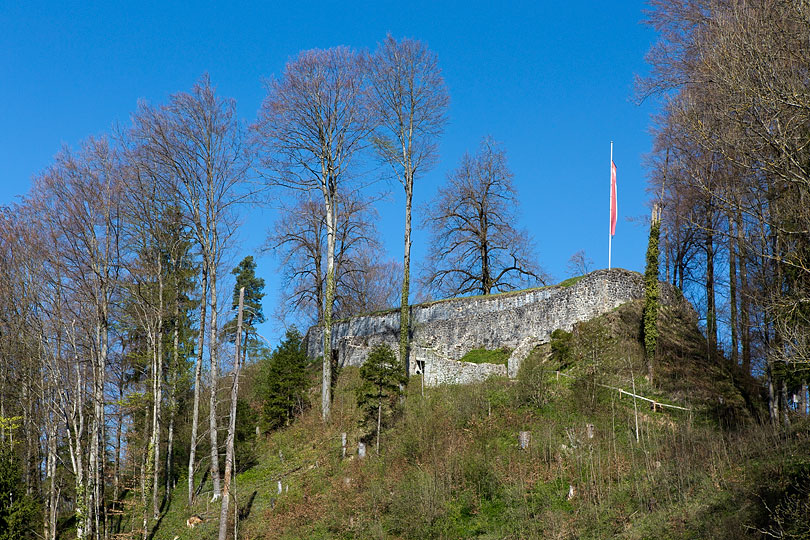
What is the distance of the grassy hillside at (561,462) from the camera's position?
46.6 ft

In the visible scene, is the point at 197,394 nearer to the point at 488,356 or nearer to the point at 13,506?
the point at 13,506

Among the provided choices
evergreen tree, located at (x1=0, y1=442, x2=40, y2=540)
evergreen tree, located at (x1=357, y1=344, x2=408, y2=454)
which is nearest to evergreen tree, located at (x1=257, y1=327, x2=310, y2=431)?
evergreen tree, located at (x1=357, y1=344, x2=408, y2=454)

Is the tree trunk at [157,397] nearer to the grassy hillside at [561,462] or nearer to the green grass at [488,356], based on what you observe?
the grassy hillside at [561,462]

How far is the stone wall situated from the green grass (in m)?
0.26

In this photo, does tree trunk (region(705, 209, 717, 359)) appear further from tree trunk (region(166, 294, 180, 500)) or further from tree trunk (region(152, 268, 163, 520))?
tree trunk (region(166, 294, 180, 500))

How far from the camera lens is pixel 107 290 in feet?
69.4

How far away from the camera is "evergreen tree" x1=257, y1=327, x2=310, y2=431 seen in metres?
25.6

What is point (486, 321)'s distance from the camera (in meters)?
27.8

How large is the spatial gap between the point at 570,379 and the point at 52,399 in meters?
15.9

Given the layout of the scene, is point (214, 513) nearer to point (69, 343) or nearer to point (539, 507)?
point (69, 343)

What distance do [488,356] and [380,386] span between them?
6527 mm

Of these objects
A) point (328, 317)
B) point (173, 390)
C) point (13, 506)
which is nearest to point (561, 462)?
point (328, 317)

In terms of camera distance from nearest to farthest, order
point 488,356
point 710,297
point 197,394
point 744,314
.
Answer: point 744,314, point 197,394, point 710,297, point 488,356

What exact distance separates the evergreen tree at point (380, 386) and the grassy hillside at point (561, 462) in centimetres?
Answer: 65
